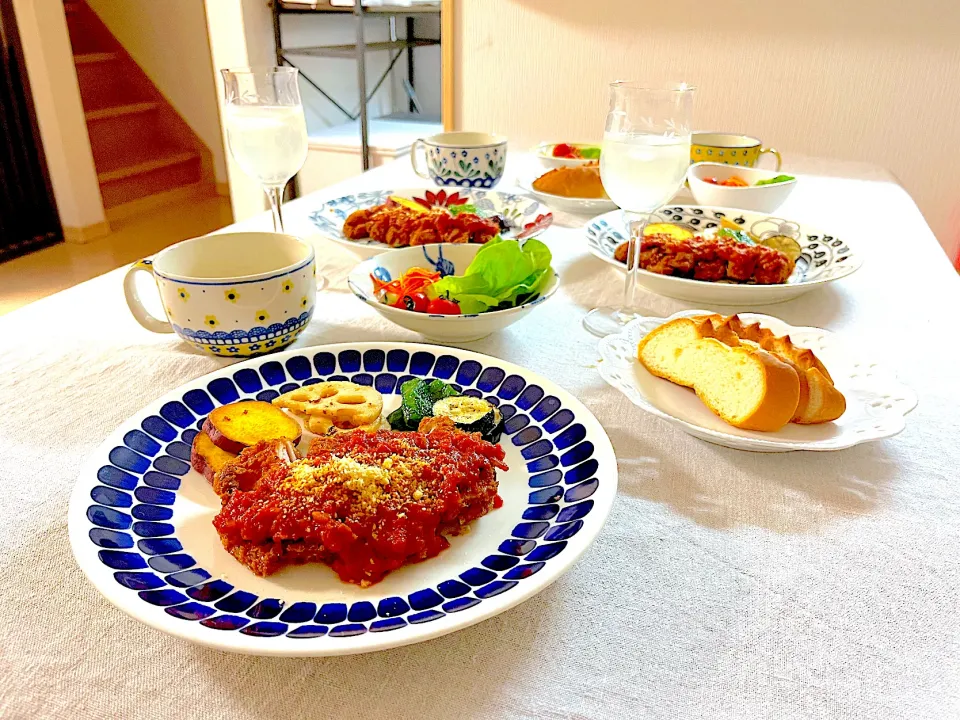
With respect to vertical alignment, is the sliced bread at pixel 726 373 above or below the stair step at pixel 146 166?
above

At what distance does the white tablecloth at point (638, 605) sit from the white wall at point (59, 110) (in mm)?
3627

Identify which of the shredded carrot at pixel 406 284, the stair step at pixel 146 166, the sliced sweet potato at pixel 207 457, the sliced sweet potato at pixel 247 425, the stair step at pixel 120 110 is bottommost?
the stair step at pixel 146 166

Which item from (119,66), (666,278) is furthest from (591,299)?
(119,66)

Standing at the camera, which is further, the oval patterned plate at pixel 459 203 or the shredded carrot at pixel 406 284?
the oval patterned plate at pixel 459 203

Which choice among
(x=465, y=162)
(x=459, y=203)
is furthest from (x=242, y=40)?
(x=459, y=203)

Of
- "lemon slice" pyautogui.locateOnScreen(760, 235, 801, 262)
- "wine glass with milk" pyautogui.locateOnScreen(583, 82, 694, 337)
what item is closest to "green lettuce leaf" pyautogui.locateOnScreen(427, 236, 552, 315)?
"wine glass with milk" pyautogui.locateOnScreen(583, 82, 694, 337)

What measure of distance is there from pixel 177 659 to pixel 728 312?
0.77 metres

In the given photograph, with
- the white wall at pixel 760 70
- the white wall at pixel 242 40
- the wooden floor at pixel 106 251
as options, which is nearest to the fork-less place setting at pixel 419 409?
the white wall at pixel 760 70

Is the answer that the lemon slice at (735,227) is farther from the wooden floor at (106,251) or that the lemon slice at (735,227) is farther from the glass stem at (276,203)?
the wooden floor at (106,251)

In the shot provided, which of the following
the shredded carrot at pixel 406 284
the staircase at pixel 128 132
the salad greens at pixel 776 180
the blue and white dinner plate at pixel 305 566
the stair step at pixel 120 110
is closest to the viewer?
the blue and white dinner plate at pixel 305 566

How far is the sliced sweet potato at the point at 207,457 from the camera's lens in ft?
1.93

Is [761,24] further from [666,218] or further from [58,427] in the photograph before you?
[58,427]

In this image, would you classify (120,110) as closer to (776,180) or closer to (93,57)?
(93,57)

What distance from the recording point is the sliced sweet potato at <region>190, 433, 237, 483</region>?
1.93ft
